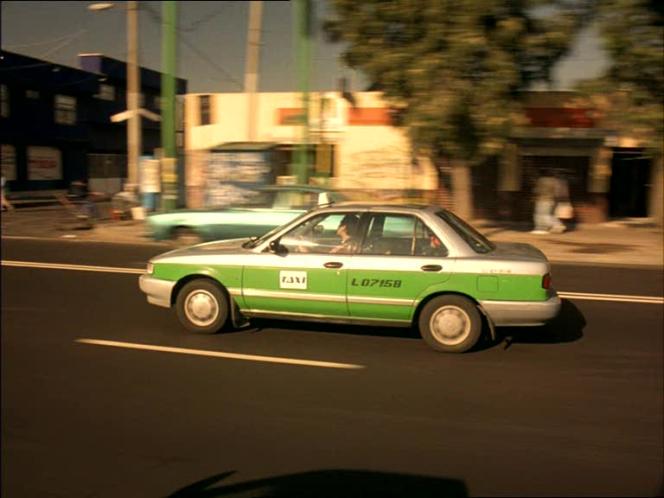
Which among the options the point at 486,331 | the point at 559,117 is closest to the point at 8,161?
the point at 559,117

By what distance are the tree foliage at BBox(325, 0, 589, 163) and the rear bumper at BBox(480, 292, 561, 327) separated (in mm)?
7441

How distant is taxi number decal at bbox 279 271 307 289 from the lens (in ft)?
21.2

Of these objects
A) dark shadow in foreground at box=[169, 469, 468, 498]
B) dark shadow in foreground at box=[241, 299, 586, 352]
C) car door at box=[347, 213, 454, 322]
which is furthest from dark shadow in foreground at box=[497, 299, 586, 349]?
dark shadow in foreground at box=[169, 469, 468, 498]

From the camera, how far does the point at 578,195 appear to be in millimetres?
19328

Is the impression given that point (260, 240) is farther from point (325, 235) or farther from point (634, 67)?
point (634, 67)

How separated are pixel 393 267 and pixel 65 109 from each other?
35968 millimetres

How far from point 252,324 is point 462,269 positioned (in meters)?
2.49

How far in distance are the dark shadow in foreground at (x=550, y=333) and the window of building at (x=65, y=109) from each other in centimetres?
3522

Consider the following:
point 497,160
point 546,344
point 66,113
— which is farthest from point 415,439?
point 66,113

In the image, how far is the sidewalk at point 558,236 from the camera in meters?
13.1

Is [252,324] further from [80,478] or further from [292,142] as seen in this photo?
[292,142]

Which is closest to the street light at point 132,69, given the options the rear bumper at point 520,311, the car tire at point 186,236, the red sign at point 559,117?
the car tire at point 186,236

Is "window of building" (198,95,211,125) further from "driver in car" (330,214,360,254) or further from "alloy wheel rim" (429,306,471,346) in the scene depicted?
"alloy wheel rim" (429,306,471,346)

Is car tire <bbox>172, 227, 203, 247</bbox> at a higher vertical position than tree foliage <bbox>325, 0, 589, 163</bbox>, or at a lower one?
lower
